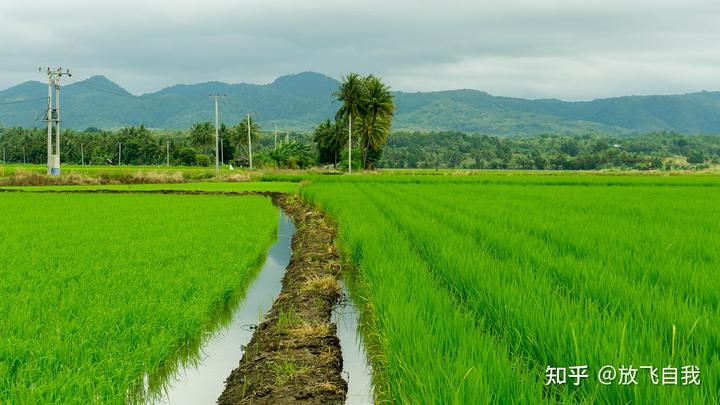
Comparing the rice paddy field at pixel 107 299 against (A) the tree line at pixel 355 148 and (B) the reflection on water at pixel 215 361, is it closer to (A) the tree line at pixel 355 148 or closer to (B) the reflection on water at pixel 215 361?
(B) the reflection on water at pixel 215 361

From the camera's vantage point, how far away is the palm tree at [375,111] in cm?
5850

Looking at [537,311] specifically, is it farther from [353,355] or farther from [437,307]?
[353,355]

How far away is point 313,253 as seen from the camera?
9.09 metres

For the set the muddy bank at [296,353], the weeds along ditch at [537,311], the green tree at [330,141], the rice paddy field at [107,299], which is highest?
the green tree at [330,141]

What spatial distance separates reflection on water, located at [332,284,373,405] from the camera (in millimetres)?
3982

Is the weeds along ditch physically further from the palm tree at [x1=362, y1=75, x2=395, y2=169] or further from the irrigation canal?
the palm tree at [x1=362, y1=75, x2=395, y2=169]

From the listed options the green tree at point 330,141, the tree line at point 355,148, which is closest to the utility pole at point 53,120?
the tree line at point 355,148

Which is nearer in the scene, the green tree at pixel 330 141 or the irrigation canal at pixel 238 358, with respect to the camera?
the irrigation canal at pixel 238 358

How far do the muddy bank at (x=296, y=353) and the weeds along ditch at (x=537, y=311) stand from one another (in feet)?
1.21

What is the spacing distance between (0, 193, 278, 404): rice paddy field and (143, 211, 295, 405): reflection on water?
11 centimetres

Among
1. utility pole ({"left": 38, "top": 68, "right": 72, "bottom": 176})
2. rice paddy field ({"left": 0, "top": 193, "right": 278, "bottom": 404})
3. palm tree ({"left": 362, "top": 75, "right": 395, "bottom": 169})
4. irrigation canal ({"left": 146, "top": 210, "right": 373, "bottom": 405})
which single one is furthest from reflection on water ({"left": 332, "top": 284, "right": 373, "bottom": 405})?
palm tree ({"left": 362, "top": 75, "right": 395, "bottom": 169})

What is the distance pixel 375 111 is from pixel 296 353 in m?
56.1

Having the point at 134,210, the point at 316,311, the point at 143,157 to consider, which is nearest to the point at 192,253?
the point at 316,311

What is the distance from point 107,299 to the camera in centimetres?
514
